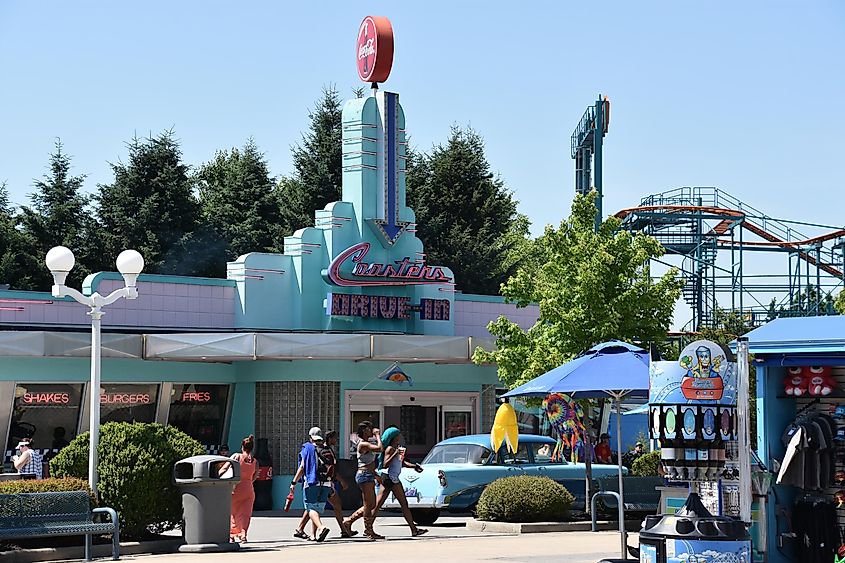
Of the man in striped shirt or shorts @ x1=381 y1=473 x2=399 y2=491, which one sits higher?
the man in striped shirt

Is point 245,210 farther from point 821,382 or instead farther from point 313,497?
point 821,382

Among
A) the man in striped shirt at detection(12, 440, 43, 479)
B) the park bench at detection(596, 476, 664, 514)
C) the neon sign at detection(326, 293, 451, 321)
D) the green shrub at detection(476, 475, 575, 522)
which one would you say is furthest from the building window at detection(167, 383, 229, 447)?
the park bench at detection(596, 476, 664, 514)

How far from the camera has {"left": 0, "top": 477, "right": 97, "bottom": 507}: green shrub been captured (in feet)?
54.9

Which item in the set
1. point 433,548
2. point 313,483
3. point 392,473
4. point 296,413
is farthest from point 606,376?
point 296,413

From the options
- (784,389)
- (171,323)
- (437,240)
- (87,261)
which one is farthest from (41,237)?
(784,389)

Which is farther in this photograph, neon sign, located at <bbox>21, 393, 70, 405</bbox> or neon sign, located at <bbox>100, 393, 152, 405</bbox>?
neon sign, located at <bbox>100, 393, 152, 405</bbox>

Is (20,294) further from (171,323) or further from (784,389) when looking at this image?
(784,389)

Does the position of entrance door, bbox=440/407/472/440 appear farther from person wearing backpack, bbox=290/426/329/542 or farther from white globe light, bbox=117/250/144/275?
white globe light, bbox=117/250/144/275

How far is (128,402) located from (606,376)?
14.0 meters

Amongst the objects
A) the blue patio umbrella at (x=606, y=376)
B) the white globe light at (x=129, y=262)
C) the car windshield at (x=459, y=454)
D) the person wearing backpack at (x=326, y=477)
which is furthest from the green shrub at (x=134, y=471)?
the car windshield at (x=459, y=454)

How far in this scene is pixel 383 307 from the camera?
31531 mm

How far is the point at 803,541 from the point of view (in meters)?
14.9

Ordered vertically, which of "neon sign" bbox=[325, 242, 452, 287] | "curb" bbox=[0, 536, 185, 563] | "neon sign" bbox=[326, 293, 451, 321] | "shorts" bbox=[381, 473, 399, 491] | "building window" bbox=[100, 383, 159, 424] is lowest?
"curb" bbox=[0, 536, 185, 563]

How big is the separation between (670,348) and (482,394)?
5342mm
